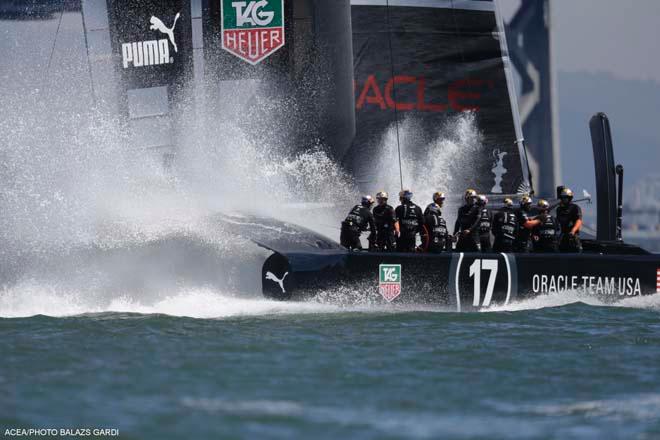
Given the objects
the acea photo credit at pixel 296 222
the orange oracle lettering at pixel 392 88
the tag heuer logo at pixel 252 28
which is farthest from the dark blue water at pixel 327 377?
the orange oracle lettering at pixel 392 88

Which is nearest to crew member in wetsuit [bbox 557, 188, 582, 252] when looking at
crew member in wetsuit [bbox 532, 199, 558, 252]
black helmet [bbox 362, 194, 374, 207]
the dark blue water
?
crew member in wetsuit [bbox 532, 199, 558, 252]

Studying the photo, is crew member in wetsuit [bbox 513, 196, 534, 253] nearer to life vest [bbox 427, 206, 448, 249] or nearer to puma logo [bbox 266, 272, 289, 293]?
life vest [bbox 427, 206, 448, 249]

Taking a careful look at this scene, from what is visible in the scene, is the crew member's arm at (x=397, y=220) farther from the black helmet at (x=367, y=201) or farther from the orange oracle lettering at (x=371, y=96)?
the orange oracle lettering at (x=371, y=96)

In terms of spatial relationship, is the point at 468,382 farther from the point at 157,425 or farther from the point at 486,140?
the point at 486,140

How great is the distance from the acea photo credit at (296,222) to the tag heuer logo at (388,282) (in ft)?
0.07

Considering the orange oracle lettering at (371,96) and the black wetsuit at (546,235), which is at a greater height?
the orange oracle lettering at (371,96)

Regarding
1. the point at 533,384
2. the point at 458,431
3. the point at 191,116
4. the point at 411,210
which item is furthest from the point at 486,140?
the point at 458,431

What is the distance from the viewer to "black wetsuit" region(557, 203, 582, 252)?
1238 cm

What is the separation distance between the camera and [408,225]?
38.7ft

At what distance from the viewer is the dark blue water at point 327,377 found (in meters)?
6.05

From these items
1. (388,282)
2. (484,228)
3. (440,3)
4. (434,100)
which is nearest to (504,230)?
(484,228)

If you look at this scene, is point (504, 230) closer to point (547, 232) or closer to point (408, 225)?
point (547, 232)

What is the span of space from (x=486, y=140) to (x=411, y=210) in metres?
2.69

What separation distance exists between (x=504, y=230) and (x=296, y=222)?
Answer: 234 cm
